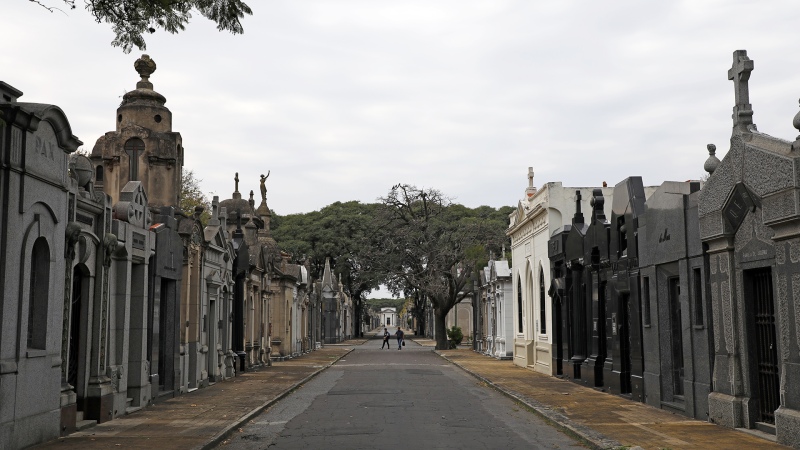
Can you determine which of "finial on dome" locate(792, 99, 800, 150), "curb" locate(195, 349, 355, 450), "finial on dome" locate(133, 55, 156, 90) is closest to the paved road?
"curb" locate(195, 349, 355, 450)

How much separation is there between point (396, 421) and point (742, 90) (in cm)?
813

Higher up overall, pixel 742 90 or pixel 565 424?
pixel 742 90

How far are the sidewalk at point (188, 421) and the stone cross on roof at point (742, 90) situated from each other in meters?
9.60

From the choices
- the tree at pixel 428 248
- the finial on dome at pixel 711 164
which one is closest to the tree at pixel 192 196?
the tree at pixel 428 248

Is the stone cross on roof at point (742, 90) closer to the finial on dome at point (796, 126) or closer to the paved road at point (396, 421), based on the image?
the finial on dome at point (796, 126)

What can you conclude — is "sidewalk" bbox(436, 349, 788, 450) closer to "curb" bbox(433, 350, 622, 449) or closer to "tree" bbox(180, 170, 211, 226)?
"curb" bbox(433, 350, 622, 449)

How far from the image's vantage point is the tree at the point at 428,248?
49312 mm

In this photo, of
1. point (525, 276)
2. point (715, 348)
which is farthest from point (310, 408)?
point (525, 276)

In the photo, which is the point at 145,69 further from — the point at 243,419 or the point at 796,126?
the point at 796,126

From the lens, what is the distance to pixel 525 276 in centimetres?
3167

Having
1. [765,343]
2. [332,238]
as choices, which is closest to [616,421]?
[765,343]

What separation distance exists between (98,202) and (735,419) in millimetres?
11139

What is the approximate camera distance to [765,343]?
1222 cm

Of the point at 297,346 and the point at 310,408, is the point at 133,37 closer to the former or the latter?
the point at 310,408
